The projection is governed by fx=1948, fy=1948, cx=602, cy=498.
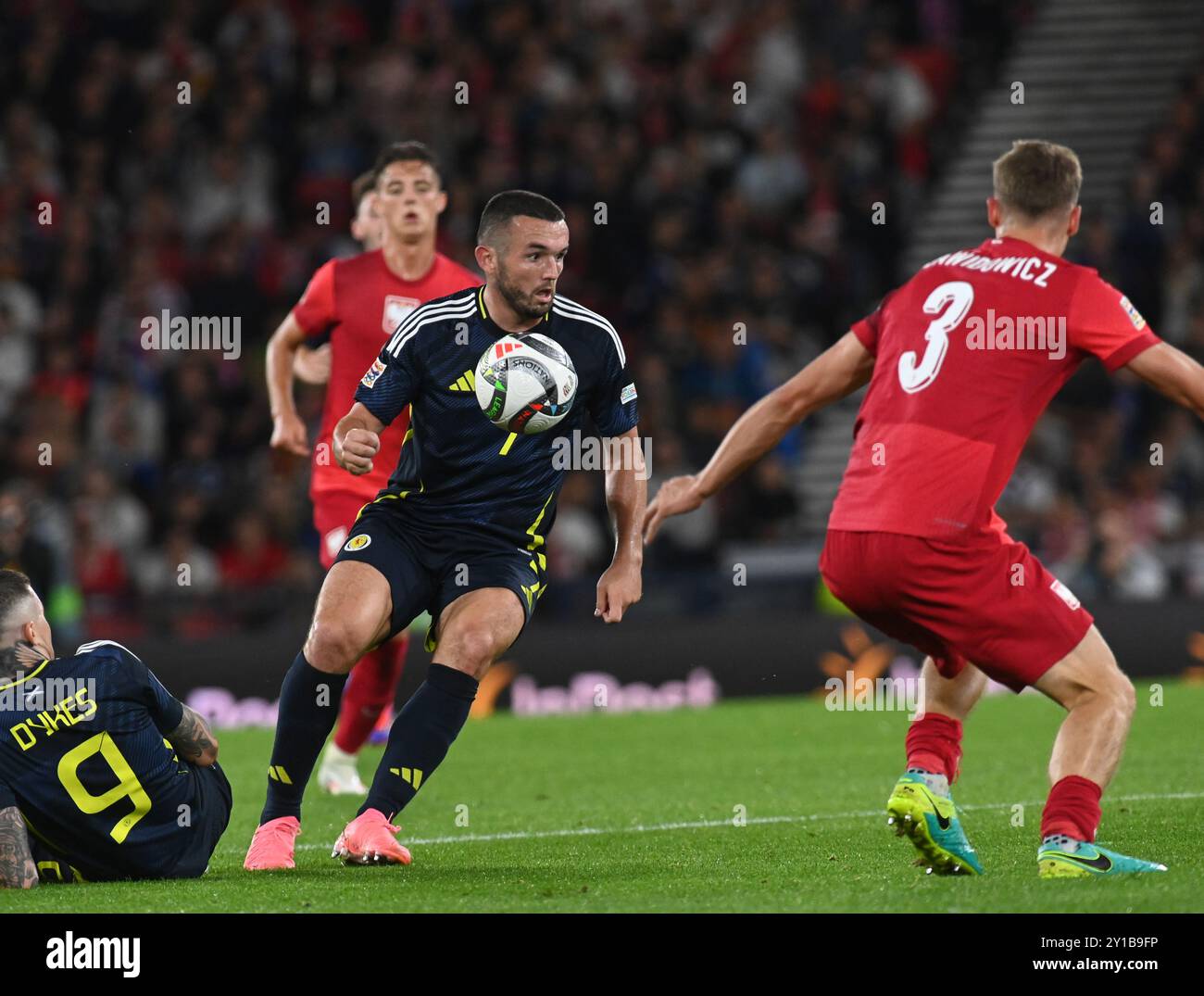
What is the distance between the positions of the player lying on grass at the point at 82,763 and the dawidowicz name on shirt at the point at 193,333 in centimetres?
900

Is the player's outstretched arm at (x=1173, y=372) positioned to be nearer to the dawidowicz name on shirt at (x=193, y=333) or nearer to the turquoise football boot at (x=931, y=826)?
the turquoise football boot at (x=931, y=826)

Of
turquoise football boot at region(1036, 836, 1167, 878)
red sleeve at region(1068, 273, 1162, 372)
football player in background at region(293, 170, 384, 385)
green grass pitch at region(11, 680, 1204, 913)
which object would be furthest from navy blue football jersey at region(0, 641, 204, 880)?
football player in background at region(293, 170, 384, 385)

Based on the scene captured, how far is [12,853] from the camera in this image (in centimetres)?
558

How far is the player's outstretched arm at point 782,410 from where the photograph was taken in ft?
19.1

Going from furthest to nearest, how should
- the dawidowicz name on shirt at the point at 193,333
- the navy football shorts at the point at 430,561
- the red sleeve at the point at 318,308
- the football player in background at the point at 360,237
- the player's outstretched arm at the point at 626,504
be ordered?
the dawidowicz name on shirt at the point at 193,333, the football player in background at the point at 360,237, the red sleeve at the point at 318,308, the player's outstretched arm at the point at 626,504, the navy football shorts at the point at 430,561

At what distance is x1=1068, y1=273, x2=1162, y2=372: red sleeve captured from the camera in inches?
211

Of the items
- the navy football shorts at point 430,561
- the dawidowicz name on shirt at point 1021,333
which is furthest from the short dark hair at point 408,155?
the dawidowicz name on shirt at point 1021,333

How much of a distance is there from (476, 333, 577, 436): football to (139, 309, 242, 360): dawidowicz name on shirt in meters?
8.49

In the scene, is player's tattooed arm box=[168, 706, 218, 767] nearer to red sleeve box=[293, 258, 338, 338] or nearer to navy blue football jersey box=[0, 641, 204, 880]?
navy blue football jersey box=[0, 641, 204, 880]

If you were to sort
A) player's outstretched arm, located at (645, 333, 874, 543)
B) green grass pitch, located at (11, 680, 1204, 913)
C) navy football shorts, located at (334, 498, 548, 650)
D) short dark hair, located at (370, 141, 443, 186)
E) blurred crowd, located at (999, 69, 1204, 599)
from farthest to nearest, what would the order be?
1. blurred crowd, located at (999, 69, 1204, 599)
2. short dark hair, located at (370, 141, 443, 186)
3. navy football shorts, located at (334, 498, 548, 650)
4. player's outstretched arm, located at (645, 333, 874, 543)
5. green grass pitch, located at (11, 680, 1204, 913)

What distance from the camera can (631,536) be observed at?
21.4 ft

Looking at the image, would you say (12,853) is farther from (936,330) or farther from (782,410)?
(936,330)

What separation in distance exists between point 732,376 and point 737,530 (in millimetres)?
1490

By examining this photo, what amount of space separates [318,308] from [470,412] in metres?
2.32
